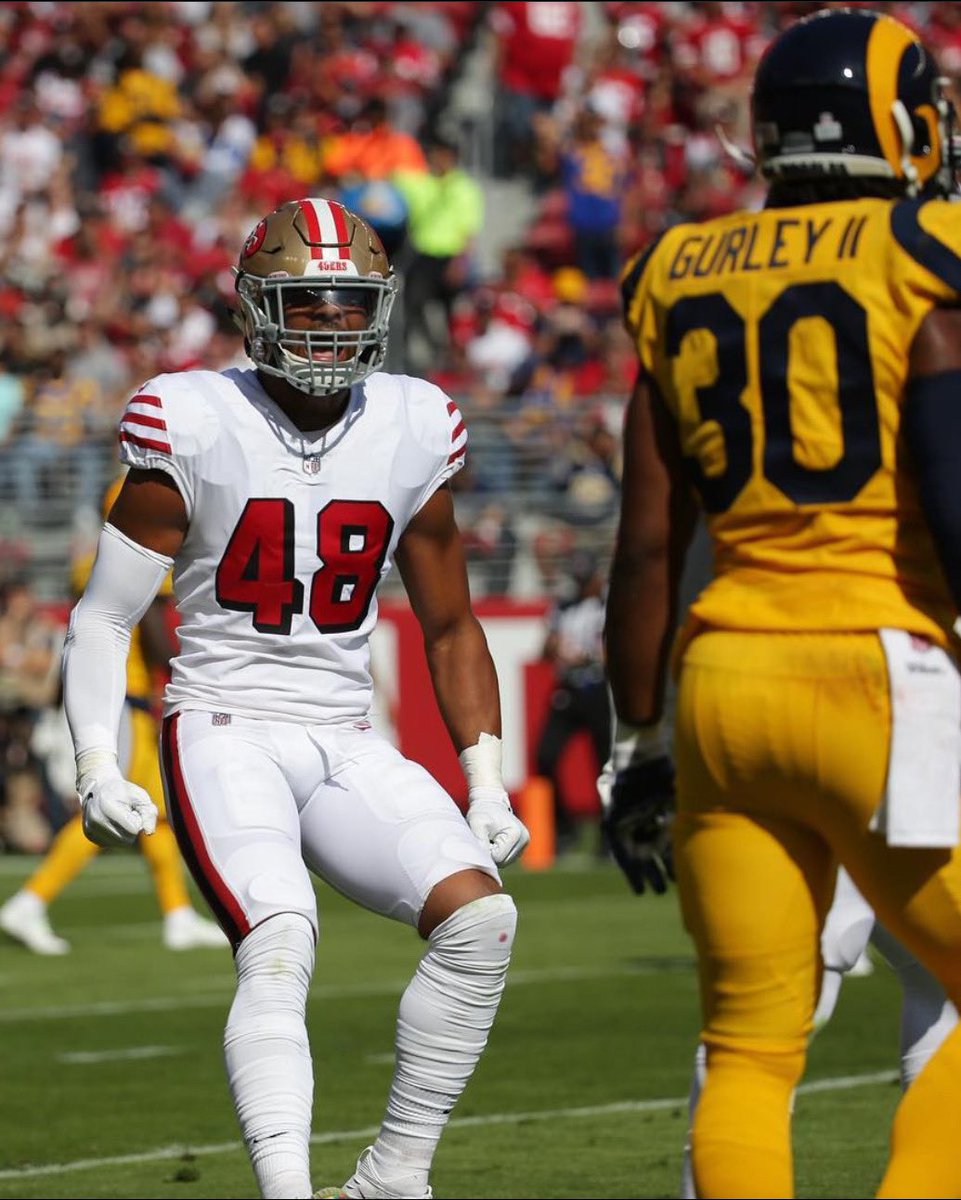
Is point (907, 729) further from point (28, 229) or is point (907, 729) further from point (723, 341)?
point (28, 229)

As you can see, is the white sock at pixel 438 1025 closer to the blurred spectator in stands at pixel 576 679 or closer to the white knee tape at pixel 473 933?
the white knee tape at pixel 473 933

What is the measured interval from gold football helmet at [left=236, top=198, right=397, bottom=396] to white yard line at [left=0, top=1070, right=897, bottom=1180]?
7.28 ft

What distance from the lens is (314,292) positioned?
4773 mm

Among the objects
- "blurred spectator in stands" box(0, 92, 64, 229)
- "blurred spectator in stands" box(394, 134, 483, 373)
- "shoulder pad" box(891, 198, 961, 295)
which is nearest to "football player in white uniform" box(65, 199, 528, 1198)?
"shoulder pad" box(891, 198, 961, 295)

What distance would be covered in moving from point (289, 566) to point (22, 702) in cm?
1044

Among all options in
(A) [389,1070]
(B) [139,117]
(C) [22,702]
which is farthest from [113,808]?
(B) [139,117]

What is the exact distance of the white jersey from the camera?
4.63 metres

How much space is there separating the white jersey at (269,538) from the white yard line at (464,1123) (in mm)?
1693

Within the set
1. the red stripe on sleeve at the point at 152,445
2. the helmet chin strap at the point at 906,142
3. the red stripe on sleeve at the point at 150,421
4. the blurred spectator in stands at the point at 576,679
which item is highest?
the helmet chin strap at the point at 906,142

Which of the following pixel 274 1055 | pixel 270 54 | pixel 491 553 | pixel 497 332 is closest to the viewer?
pixel 274 1055

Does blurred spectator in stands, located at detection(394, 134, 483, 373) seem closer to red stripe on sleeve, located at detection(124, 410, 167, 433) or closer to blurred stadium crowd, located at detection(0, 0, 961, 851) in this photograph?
blurred stadium crowd, located at detection(0, 0, 961, 851)

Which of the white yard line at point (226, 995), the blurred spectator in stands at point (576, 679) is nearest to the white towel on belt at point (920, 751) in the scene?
the white yard line at point (226, 995)

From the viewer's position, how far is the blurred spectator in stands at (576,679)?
14.6 meters

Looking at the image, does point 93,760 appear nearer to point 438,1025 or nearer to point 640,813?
point 438,1025
